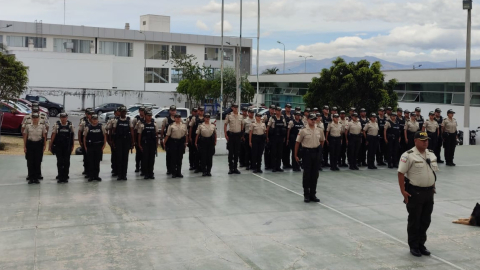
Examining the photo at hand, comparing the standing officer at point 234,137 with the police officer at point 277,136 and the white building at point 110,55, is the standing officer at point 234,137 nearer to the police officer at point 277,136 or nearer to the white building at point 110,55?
the police officer at point 277,136

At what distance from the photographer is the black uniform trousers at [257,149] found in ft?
45.9

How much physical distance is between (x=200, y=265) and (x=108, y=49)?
52659 mm

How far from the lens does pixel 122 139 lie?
1266 cm

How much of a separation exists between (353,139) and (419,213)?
7.78m

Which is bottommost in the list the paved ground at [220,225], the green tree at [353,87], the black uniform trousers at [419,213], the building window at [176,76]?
the paved ground at [220,225]

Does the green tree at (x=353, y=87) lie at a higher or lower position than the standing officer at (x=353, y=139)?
higher

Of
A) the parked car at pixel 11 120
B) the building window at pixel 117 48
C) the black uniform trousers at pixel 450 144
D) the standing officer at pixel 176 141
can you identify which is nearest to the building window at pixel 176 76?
the building window at pixel 117 48

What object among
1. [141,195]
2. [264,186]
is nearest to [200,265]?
[141,195]

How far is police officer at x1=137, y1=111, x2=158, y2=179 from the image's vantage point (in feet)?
41.9

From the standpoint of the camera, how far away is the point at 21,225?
8.26 metres

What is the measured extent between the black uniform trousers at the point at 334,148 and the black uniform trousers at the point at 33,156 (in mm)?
7348

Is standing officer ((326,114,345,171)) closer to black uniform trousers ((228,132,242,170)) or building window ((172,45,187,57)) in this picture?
black uniform trousers ((228,132,242,170))

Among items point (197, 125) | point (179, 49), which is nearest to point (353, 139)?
point (197, 125)

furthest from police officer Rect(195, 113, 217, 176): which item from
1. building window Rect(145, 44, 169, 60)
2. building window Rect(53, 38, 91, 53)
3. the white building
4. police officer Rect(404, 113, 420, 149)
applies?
building window Rect(145, 44, 169, 60)
